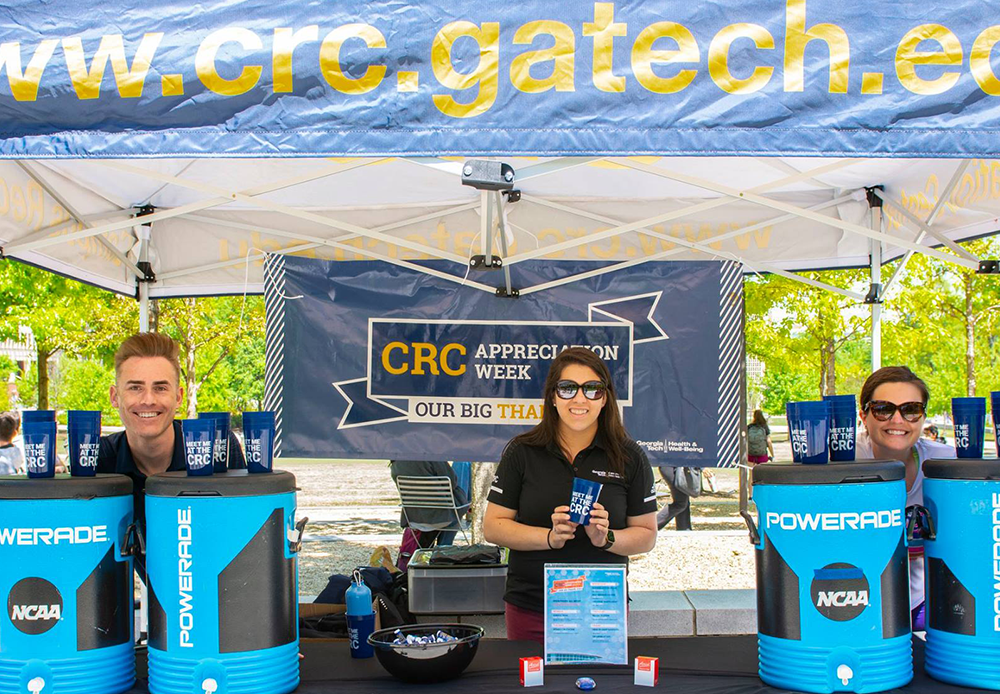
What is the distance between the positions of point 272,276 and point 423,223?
3.00ft

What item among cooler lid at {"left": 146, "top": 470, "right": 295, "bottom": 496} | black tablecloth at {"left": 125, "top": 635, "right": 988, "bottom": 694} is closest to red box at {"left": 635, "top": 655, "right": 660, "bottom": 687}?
black tablecloth at {"left": 125, "top": 635, "right": 988, "bottom": 694}

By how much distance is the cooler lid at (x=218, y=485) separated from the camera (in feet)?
5.85

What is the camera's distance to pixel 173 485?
5.90 ft

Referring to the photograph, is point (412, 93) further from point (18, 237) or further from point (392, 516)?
point (392, 516)

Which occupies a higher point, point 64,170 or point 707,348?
point 64,170

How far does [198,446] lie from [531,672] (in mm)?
854

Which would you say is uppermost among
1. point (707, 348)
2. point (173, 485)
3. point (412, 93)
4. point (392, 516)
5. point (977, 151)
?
point (412, 93)

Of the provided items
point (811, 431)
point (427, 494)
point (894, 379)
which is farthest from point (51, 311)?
point (811, 431)

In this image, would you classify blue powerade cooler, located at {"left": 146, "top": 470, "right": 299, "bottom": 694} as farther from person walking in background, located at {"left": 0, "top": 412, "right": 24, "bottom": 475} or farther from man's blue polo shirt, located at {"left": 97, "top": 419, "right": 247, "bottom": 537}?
person walking in background, located at {"left": 0, "top": 412, "right": 24, "bottom": 475}

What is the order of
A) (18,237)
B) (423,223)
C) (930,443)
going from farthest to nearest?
(423,223) → (18,237) → (930,443)

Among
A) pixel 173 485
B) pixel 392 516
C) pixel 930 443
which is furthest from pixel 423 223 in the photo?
pixel 392 516

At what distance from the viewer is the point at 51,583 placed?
180 centimetres

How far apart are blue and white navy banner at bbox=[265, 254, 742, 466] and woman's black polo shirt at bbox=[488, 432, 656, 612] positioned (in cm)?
232

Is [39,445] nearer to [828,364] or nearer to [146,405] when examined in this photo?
[146,405]
